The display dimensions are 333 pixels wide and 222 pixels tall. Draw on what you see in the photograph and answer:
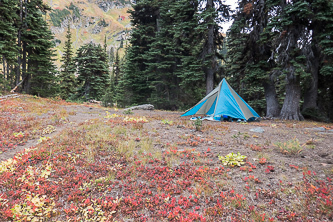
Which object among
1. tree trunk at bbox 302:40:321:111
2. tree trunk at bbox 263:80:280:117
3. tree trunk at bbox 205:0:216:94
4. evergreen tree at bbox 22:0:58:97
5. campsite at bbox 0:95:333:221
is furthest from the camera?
evergreen tree at bbox 22:0:58:97

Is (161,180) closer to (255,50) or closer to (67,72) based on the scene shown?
(255,50)

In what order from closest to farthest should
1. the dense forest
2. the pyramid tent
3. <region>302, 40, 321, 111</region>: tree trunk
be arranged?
the pyramid tent → the dense forest → <region>302, 40, 321, 111</region>: tree trunk

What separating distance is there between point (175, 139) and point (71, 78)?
32081mm

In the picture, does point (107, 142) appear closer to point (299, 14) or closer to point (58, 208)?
point (58, 208)

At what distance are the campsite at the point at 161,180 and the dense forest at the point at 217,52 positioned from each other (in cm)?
796

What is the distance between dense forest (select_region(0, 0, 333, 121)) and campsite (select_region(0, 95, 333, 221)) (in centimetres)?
796

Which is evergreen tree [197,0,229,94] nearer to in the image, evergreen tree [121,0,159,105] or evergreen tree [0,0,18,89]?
evergreen tree [121,0,159,105]

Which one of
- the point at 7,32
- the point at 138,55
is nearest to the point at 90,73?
the point at 138,55

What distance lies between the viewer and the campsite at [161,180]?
2850mm

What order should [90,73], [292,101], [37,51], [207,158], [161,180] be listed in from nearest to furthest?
[161,180]
[207,158]
[292,101]
[37,51]
[90,73]

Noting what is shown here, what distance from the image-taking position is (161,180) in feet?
12.4

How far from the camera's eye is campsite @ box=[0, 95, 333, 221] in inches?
112

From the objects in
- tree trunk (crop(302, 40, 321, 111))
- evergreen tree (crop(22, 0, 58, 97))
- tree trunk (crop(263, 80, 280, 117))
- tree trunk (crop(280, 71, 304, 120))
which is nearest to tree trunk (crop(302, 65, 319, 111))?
tree trunk (crop(302, 40, 321, 111))

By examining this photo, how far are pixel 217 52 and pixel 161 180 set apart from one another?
1532cm
